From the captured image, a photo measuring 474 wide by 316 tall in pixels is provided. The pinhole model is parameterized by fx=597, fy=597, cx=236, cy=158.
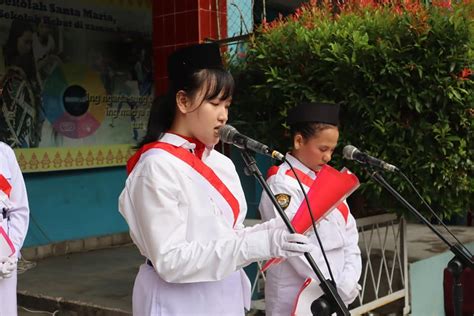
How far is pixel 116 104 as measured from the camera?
7.19 meters

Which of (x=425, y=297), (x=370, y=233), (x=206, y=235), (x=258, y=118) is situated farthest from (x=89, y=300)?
(x=206, y=235)

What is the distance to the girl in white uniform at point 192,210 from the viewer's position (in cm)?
179

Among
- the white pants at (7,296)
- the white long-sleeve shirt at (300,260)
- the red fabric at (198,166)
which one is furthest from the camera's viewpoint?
the white pants at (7,296)

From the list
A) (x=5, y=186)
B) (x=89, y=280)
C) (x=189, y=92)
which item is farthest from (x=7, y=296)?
(x=89, y=280)

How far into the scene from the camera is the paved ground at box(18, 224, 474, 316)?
4.64m

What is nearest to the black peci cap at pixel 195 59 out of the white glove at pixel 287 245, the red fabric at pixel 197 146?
the red fabric at pixel 197 146

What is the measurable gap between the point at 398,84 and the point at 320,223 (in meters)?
1.27

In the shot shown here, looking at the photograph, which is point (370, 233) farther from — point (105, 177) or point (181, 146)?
point (105, 177)

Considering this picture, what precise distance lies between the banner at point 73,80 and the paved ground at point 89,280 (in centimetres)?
106

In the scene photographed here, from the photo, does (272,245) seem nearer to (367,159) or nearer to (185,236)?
(185,236)

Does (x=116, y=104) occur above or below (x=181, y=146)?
above

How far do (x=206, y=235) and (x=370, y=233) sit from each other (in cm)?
288

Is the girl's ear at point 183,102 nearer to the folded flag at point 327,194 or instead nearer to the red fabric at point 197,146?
the red fabric at point 197,146

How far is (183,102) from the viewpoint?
2053 mm
